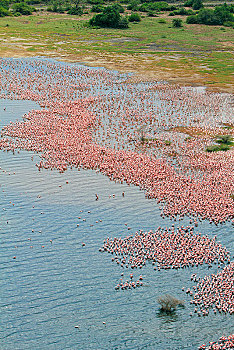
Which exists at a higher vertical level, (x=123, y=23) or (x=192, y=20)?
(x=192, y=20)

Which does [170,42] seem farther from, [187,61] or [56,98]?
[56,98]

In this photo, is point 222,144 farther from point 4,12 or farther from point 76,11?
point 76,11

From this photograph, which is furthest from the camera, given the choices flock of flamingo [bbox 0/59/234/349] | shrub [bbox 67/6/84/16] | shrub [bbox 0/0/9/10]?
shrub [bbox 0/0/9/10]

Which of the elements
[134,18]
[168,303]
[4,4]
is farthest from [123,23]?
[168,303]

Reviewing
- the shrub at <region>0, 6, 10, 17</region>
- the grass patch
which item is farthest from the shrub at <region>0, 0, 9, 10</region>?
the grass patch

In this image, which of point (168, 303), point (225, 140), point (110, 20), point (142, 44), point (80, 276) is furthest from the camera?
point (110, 20)

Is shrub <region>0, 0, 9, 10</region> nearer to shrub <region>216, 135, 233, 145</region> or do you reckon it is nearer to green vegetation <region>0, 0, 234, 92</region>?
green vegetation <region>0, 0, 234, 92</region>

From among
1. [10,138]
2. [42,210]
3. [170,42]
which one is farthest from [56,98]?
[170,42]
